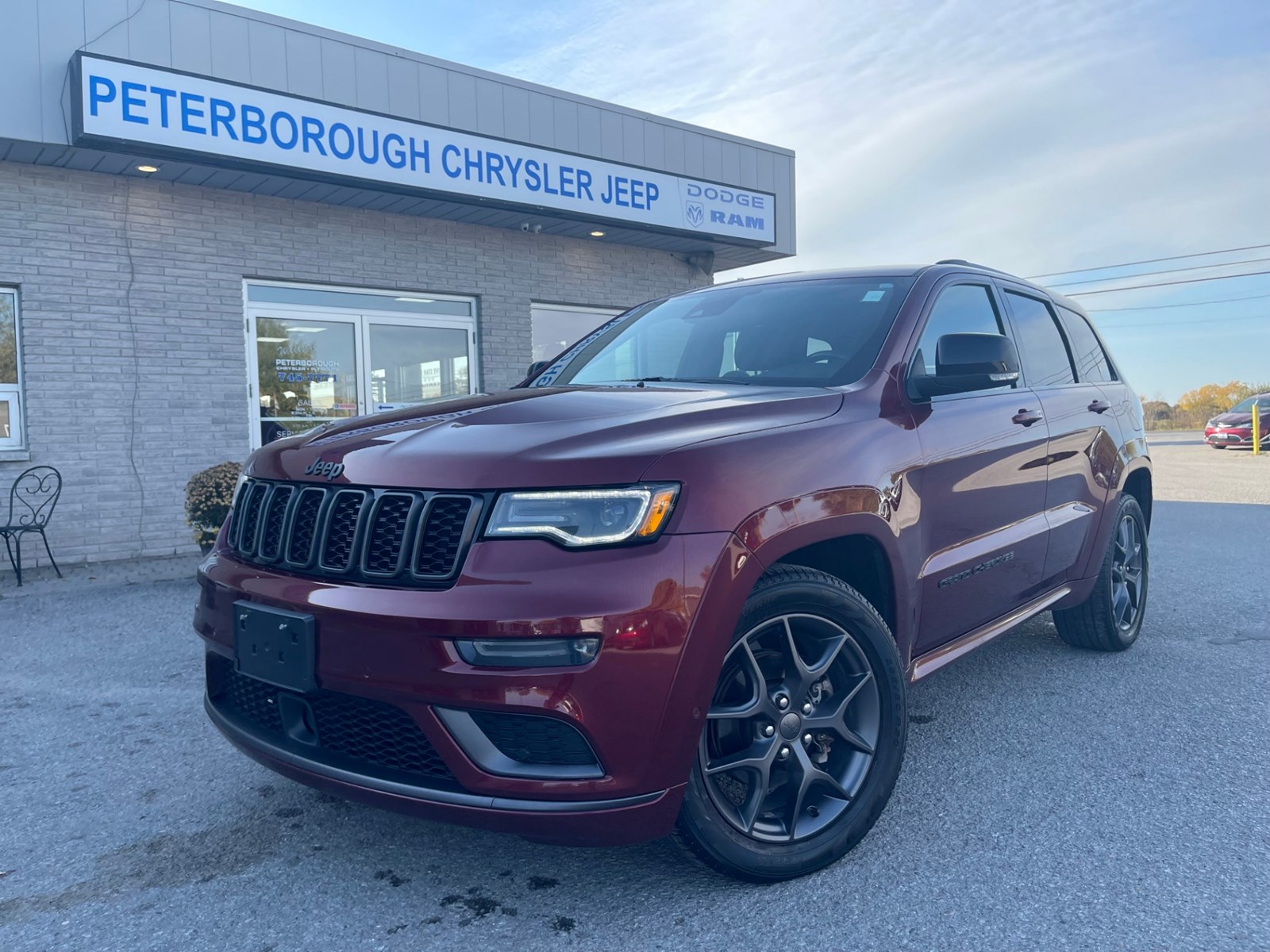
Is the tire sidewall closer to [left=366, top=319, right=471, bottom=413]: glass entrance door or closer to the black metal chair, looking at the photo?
[left=366, top=319, right=471, bottom=413]: glass entrance door

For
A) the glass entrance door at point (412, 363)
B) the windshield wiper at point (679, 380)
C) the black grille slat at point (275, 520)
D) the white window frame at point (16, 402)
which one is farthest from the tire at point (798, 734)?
the glass entrance door at point (412, 363)

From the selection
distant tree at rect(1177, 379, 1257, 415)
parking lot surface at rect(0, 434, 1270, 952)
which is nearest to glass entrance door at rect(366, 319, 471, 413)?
parking lot surface at rect(0, 434, 1270, 952)

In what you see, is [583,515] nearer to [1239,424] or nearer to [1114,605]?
[1114,605]

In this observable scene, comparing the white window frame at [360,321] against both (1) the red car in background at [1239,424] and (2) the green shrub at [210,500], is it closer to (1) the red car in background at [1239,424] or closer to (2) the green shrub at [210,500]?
(2) the green shrub at [210,500]

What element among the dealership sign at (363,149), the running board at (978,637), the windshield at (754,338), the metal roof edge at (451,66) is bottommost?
the running board at (978,637)

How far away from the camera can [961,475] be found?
3129 mm

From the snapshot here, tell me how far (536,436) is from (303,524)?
0.69 meters

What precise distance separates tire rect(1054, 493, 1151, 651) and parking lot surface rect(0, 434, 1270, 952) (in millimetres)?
331

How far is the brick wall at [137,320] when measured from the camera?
794cm

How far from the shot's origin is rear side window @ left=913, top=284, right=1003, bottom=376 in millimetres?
3234

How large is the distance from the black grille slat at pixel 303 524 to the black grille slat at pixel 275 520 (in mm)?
55

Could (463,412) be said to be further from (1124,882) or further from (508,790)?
(1124,882)

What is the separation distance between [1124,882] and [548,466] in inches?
72.1

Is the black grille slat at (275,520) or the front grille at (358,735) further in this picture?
the black grille slat at (275,520)
